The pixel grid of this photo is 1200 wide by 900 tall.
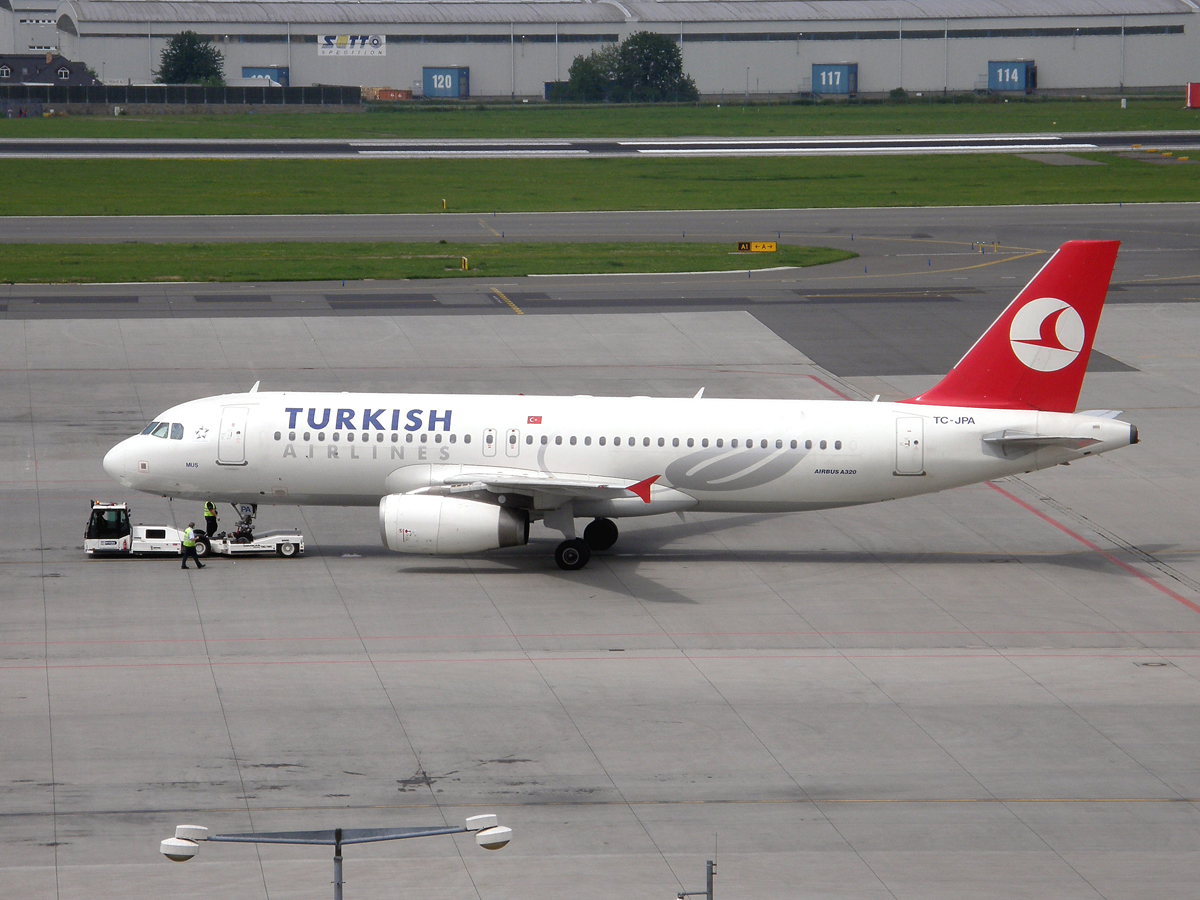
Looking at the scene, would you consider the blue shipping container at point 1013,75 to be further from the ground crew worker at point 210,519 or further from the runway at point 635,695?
the ground crew worker at point 210,519

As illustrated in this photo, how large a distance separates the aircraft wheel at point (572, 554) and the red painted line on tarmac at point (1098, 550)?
14177mm

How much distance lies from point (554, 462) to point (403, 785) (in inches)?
598

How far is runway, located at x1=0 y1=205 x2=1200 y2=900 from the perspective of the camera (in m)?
23.2

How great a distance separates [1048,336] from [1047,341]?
0.14 meters

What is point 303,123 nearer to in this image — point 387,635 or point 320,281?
point 320,281

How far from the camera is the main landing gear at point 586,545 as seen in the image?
38.8 metres

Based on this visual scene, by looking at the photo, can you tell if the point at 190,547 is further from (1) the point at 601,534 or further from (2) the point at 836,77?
(2) the point at 836,77

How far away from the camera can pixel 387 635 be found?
1320 inches

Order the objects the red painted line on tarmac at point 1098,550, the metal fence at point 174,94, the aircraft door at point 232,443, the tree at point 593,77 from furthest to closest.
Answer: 1. the tree at point 593,77
2. the metal fence at point 174,94
3. the aircraft door at point 232,443
4. the red painted line on tarmac at point 1098,550

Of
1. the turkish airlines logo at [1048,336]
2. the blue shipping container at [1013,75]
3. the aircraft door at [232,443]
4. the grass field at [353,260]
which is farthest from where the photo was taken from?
the blue shipping container at [1013,75]

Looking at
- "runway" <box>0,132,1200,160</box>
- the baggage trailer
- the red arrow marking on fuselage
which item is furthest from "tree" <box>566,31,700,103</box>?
the red arrow marking on fuselage

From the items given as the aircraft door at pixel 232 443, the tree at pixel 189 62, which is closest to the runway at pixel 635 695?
the aircraft door at pixel 232 443

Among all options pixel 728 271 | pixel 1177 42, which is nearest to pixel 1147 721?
pixel 728 271

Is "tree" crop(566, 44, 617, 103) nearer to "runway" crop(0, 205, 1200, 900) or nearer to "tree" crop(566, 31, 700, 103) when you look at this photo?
"tree" crop(566, 31, 700, 103)
